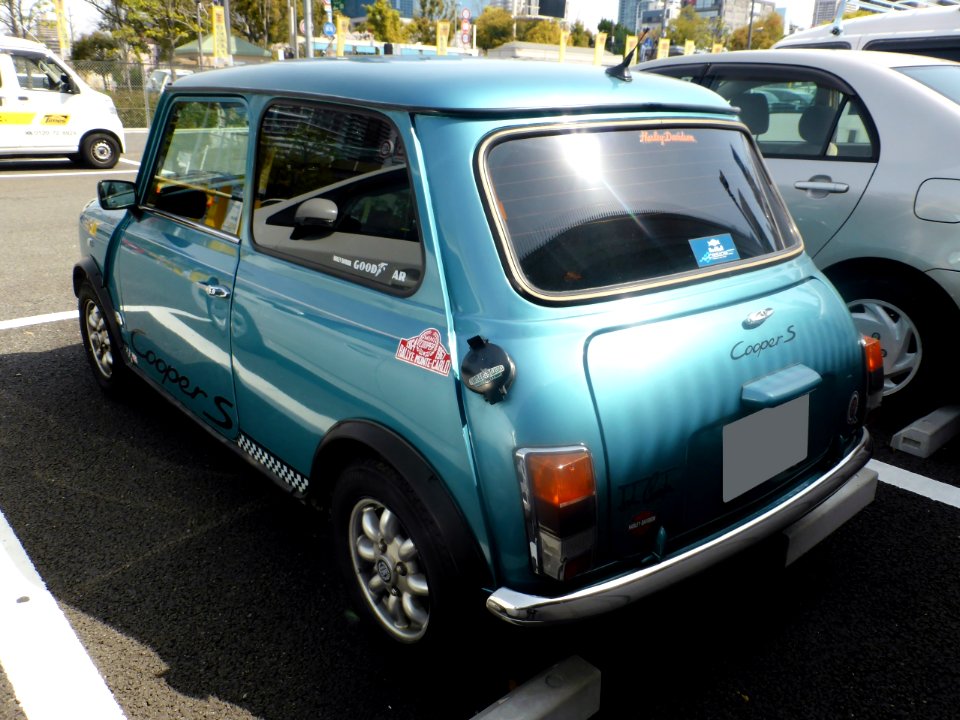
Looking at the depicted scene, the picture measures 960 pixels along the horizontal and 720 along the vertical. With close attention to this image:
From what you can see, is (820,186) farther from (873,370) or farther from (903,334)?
(873,370)

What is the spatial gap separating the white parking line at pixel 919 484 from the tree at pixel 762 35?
78282 millimetres

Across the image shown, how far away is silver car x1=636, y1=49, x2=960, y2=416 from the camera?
379 centimetres

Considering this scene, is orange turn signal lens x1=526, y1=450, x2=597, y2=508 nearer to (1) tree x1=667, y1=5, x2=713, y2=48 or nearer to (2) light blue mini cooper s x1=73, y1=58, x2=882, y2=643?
(2) light blue mini cooper s x1=73, y1=58, x2=882, y2=643

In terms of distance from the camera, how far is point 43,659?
2424 mm

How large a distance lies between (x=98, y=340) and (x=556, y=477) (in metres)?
3.43

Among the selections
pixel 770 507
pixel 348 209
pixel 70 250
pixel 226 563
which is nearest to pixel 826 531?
pixel 770 507

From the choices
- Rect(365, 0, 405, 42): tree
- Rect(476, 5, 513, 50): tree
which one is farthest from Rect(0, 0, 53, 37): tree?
Rect(476, 5, 513, 50): tree

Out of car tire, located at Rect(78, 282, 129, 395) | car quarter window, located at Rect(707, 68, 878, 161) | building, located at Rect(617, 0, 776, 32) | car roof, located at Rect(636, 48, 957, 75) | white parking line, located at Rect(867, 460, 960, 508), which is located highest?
building, located at Rect(617, 0, 776, 32)

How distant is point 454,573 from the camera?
1981mm

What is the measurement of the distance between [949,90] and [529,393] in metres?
3.61

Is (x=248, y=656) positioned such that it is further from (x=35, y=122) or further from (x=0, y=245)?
(x=35, y=122)

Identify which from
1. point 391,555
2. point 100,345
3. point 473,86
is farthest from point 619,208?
point 100,345

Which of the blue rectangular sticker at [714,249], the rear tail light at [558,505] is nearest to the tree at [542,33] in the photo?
the blue rectangular sticker at [714,249]

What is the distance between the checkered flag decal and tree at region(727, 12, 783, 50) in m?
79.6
